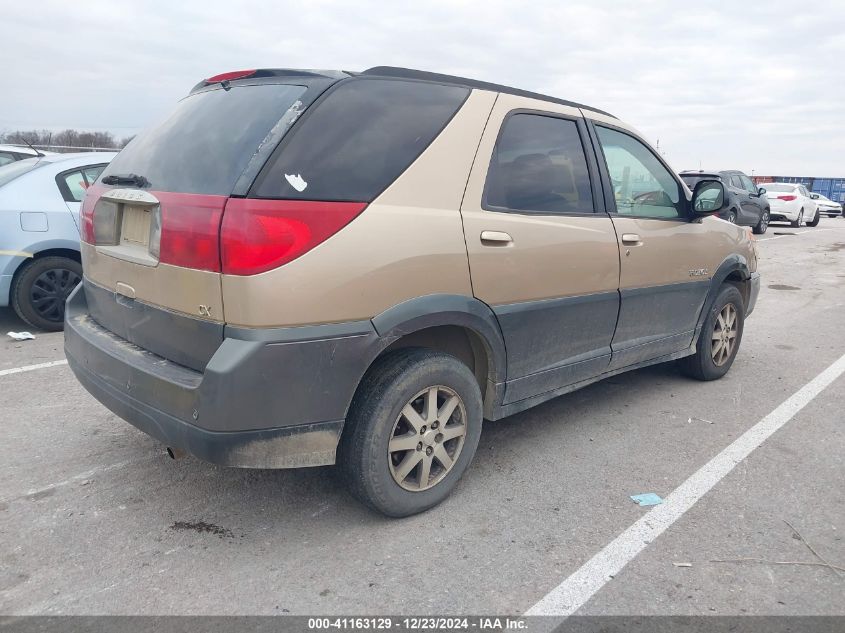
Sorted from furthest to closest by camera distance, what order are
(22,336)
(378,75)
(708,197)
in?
1. (22,336)
2. (708,197)
3. (378,75)

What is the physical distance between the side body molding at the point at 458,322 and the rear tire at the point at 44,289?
15.0 ft

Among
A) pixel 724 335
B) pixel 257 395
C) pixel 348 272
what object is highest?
pixel 348 272

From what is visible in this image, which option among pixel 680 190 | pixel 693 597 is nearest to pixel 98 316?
pixel 693 597

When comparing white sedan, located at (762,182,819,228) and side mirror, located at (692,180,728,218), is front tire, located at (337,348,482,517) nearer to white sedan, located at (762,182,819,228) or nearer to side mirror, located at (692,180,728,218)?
side mirror, located at (692,180,728,218)

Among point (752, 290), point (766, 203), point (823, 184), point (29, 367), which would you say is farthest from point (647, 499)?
point (823, 184)

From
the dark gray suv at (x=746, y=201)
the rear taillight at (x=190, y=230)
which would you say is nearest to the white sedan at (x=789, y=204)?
the dark gray suv at (x=746, y=201)

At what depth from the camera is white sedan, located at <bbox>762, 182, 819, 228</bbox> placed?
73.7ft

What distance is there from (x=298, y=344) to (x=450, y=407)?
0.86 meters

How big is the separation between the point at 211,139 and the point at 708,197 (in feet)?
10.4

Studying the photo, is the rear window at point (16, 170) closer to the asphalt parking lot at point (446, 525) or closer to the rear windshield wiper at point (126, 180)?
the asphalt parking lot at point (446, 525)

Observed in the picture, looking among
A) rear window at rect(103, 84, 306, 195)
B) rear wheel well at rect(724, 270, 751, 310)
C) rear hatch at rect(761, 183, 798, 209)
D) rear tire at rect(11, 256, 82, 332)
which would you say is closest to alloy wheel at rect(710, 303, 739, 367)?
rear wheel well at rect(724, 270, 751, 310)

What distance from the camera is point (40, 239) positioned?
5.88 meters

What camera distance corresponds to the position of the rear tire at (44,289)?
19.4ft

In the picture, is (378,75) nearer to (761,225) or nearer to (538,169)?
(538,169)
